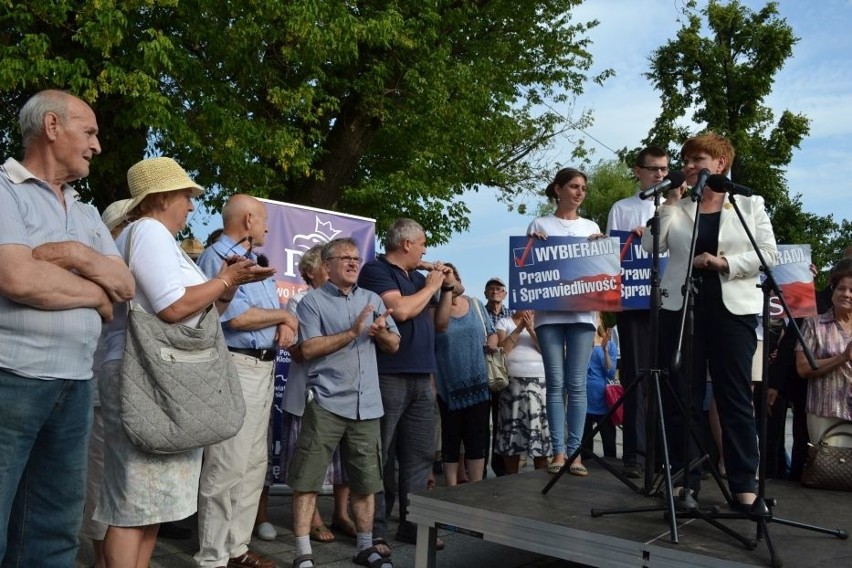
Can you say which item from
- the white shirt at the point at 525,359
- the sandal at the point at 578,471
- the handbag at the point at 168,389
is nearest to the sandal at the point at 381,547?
the sandal at the point at 578,471

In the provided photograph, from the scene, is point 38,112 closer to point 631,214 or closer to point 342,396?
point 342,396

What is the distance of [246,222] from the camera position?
191 inches

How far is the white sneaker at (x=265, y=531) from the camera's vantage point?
568 cm

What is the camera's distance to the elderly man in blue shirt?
4.98 meters

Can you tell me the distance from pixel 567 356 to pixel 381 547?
192 centimetres

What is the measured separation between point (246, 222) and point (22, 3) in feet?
24.8

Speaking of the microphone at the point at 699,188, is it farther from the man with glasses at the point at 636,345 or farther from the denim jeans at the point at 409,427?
the denim jeans at the point at 409,427

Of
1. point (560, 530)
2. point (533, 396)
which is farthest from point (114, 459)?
point (533, 396)

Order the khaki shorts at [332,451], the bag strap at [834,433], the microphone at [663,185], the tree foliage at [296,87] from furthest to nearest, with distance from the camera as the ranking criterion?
the tree foliage at [296,87] < the bag strap at [834,433] < the khaki shorts at [332,451] < the microphone at [663,185]

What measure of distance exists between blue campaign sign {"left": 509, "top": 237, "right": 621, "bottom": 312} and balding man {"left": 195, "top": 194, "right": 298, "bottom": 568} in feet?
6.83

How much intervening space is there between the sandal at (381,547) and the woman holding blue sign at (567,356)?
1.27 meters

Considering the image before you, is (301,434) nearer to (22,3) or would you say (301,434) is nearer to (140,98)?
(140,98)

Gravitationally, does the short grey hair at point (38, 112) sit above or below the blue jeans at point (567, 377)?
above

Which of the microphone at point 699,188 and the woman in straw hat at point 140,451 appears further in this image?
the microphone at point 699,188
